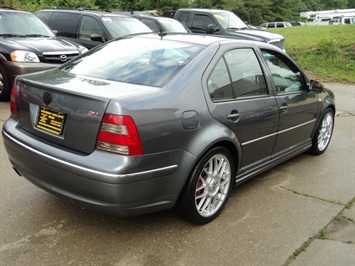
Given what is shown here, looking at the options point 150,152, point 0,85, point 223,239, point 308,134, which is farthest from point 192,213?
point 0,85

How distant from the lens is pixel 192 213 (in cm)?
314

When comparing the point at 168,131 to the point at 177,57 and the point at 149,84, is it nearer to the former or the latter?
the point at 149,84

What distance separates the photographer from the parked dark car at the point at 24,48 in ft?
21.9

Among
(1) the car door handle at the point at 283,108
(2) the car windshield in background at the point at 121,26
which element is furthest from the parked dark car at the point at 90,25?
(1) the car door handle at the point at 283,108

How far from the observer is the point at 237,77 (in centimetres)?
360

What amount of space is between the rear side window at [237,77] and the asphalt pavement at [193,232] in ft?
3.50

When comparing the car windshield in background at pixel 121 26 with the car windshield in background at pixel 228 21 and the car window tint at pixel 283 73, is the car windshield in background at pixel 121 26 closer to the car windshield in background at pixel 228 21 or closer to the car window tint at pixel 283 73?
the car windshield in background at pixel 228 21

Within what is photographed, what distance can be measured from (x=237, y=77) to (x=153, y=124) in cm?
125

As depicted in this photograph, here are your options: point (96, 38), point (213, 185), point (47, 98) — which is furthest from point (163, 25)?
point (47, 98)

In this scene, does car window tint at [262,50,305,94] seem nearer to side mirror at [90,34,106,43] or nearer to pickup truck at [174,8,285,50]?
side mirror at [90,34,106,43]

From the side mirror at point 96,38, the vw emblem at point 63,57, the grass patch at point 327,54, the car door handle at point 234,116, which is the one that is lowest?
the grass patch at point 327,54

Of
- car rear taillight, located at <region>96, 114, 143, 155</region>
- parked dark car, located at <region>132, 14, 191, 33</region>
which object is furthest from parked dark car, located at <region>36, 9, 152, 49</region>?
car rear taillight, located at <region>96, 114, 143, 155</region>

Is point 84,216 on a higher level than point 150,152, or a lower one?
lower

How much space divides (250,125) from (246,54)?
0.77 metres
